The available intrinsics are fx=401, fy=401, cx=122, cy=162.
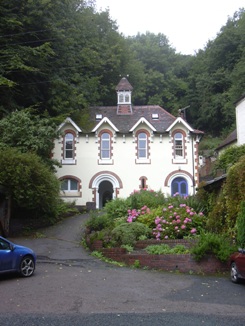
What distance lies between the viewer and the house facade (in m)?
32.3

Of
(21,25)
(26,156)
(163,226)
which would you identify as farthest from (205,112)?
(163,226)

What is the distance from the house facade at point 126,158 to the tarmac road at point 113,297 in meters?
17.6

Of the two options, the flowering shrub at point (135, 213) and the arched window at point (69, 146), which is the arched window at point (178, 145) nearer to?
the arched window at point (69, 146)

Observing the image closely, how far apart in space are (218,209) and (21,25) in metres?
21.2

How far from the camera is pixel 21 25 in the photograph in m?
29.1

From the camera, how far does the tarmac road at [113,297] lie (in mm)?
7348

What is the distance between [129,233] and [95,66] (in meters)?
26.7

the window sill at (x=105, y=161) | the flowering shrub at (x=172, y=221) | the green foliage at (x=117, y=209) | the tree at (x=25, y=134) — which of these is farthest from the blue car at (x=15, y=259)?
the window sill at (x=105, y=161)

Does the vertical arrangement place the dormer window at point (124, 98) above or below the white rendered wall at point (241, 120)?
above

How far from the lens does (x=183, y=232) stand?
15.8 meters

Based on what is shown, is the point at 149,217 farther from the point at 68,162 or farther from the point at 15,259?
the point at 68,162

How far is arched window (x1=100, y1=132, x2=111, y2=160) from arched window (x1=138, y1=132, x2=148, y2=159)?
2.45m

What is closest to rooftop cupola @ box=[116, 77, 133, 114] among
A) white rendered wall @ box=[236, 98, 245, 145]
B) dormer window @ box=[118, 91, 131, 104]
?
dormer window @ box=[118, 91, 131, 104]

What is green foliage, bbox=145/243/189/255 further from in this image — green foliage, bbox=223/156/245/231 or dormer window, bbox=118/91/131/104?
dormer window, bbox=118/91/131/104
